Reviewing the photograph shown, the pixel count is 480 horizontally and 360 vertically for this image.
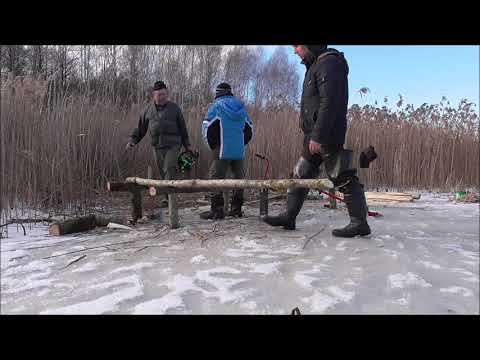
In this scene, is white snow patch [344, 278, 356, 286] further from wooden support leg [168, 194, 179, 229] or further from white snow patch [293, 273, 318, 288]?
wooden support leg [168, 194, 179, 229]

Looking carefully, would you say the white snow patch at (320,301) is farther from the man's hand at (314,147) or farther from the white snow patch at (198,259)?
the man's hand at (314,147)

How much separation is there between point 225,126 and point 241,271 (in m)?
1.89

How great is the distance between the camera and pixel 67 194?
11.3ft

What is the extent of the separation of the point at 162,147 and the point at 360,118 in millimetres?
4284

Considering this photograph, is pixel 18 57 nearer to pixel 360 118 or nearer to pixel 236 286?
pixel 360 118

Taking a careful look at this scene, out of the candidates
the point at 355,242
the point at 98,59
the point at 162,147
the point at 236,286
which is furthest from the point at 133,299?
the point at 98,59

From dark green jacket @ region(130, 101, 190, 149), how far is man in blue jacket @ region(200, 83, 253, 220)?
593 mm

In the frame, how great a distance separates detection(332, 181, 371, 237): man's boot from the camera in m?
2.54

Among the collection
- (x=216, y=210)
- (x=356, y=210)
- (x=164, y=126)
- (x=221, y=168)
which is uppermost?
(x=164, y=126)

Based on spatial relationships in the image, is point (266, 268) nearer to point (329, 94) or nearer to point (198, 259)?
point (198, 259)

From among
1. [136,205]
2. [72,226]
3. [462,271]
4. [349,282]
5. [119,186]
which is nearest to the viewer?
[349,282]

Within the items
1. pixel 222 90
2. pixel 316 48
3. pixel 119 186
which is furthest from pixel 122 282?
pixel 222 90

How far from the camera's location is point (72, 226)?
2842 millimetres

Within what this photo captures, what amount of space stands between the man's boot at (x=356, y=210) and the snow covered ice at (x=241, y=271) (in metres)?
0.08
